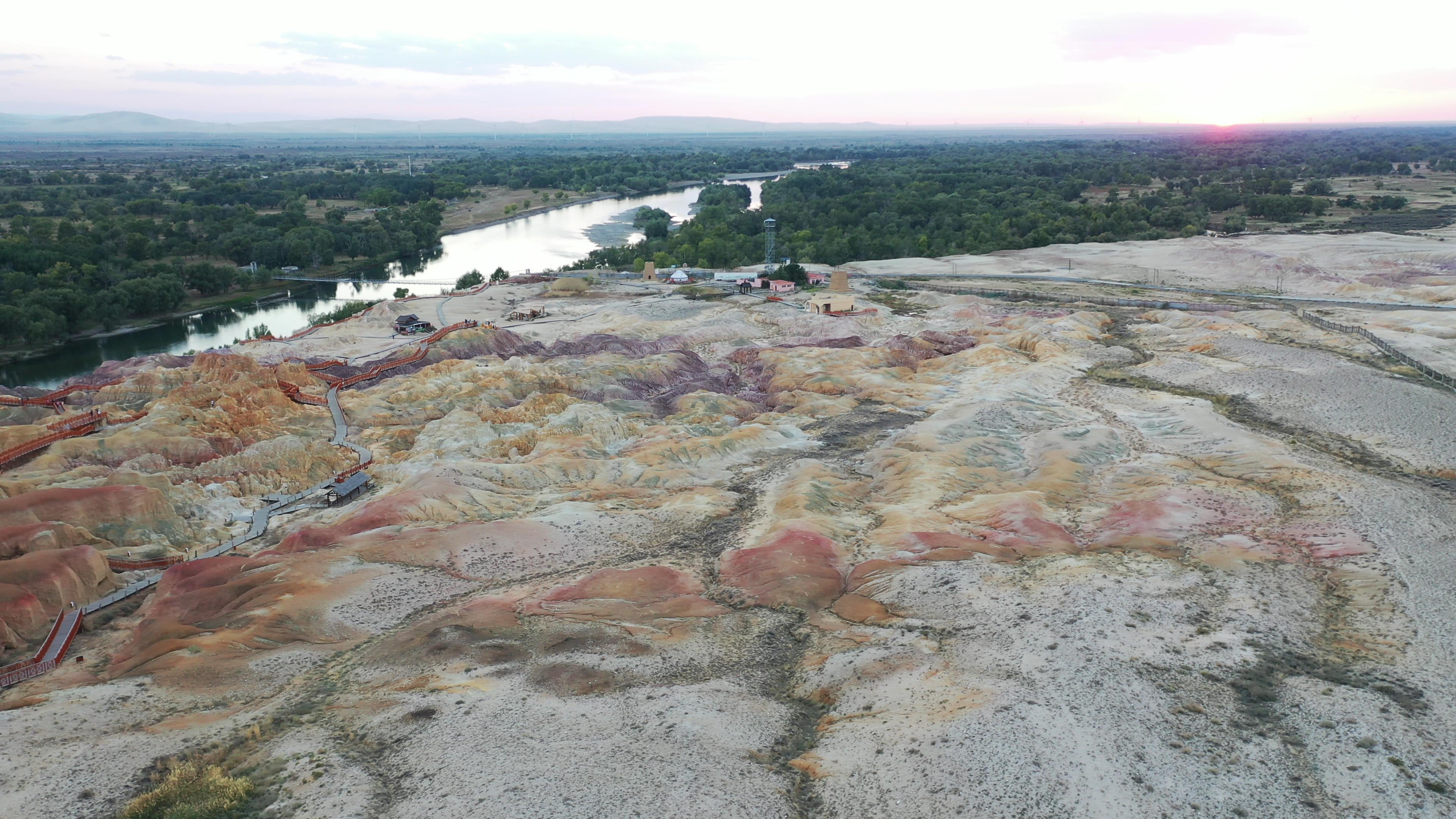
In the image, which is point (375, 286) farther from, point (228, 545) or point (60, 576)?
point (60, 576)

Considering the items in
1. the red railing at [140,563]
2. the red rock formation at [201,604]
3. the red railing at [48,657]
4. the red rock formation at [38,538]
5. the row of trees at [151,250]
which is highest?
the row of trees at [151,250]

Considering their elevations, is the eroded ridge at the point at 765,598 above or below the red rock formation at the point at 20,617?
above

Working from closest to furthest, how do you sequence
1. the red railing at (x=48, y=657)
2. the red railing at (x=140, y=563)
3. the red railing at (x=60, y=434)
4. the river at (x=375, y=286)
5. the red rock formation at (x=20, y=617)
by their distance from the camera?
the red railing at (x=48, y=657)
the red rock formation at (x=20, y=617)
the red railing at (x=140, y=563)
the red railing at (x=60, y=434)
the river at (x=375, y=286)

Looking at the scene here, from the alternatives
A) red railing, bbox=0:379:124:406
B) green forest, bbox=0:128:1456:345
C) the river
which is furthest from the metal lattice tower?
red railing, bbox=0:379:124:406

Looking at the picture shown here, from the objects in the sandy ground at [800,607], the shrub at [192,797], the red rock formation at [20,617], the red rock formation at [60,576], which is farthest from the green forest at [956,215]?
the shrub at [192,797]

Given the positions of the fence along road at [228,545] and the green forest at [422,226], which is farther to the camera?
the green forest at [422,226]

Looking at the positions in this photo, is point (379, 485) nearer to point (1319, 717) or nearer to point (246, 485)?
point (246, 485)

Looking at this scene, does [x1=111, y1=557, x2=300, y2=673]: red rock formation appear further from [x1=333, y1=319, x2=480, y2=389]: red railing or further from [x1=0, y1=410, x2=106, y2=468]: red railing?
[x1=333, y1=319, x2=480, y2=389]: red railing

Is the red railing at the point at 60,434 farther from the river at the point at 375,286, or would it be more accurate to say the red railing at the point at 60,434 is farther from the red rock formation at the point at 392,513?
the river at the point at 375,286
